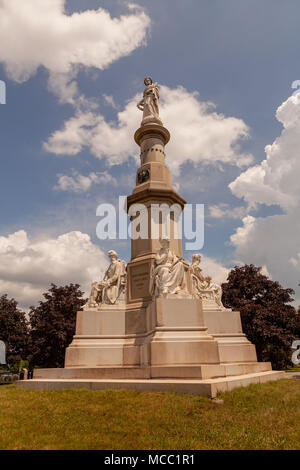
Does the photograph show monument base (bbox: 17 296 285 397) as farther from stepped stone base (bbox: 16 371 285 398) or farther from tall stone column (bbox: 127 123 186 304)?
tall stone column (bbox: 127 123 186 304)

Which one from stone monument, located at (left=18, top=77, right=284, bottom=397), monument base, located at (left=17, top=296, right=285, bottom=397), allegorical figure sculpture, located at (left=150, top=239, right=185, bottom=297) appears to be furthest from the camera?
Answer: allegorical figure sculpture, located at (left=150, top=239, right=185, bottom=297)

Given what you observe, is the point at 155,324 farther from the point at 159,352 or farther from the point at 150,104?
the point at 150,104

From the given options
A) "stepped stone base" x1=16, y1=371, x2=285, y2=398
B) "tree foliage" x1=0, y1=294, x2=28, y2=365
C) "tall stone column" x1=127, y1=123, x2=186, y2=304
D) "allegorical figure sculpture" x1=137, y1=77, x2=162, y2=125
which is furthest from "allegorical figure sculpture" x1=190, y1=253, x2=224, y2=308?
"tree foliage" x1=0, y1=294, x2=28, y2=365

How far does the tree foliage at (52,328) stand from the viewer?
29.8 metres

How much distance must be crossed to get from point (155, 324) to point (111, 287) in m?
3.96

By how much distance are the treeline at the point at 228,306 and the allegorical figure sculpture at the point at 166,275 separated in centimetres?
1867

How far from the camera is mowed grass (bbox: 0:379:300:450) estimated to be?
5027mm

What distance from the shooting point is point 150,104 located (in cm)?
1906

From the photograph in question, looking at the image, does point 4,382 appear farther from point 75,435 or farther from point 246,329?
point 75,435

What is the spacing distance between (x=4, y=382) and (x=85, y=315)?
25500 millimetres

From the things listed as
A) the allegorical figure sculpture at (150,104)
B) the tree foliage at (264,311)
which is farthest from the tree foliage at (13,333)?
the allegorical figure sculpture at (150,104)

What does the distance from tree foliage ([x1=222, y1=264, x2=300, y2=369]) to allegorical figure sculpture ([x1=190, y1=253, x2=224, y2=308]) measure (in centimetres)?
1511
